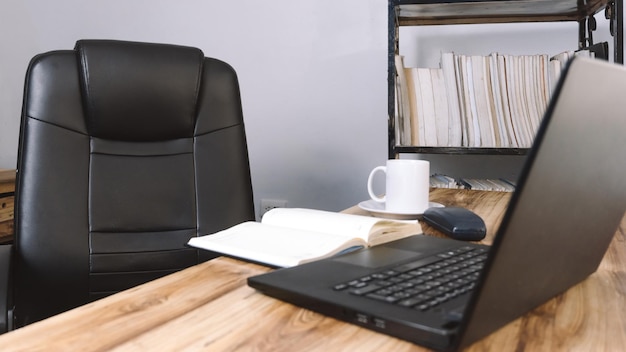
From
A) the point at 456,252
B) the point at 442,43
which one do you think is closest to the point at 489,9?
the point at 442,43

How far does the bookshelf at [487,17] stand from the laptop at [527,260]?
2.67 ft

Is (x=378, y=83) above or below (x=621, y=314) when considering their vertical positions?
above

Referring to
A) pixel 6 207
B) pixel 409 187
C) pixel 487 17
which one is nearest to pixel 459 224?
pixel 409 187

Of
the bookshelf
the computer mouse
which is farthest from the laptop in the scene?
the bookshelf

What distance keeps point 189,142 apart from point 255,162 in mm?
780

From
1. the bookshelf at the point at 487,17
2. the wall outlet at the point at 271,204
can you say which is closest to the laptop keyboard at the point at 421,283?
the bookshelf at the point at 487,17

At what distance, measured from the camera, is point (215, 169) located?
124 centimetres

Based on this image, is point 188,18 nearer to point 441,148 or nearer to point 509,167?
point 441,148

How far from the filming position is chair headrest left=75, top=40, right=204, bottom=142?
3.78 feet

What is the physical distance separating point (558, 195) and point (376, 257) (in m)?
0.29

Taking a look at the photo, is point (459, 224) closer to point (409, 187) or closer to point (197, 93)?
point (409, 187)

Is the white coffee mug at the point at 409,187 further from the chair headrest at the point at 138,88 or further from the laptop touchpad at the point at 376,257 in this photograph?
the chair headrest at the point at 138,88

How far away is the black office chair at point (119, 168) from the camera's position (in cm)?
107

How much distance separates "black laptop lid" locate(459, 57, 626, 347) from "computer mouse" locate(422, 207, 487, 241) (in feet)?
1.00
